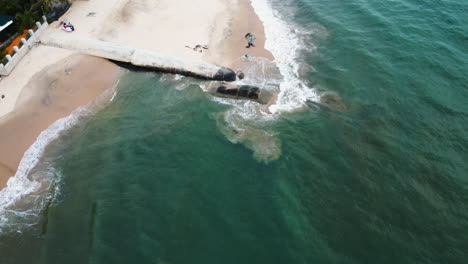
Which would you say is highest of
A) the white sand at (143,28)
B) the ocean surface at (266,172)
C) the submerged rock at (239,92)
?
the white sand at (143,28)

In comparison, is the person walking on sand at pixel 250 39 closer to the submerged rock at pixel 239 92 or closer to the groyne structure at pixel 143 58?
the groyne structure at pixel 143 58

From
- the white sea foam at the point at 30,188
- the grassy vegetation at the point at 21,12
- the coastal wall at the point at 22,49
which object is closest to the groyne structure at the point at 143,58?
the coastal wall at the point at 22,49

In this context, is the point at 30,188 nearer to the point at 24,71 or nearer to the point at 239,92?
the point at 24,71

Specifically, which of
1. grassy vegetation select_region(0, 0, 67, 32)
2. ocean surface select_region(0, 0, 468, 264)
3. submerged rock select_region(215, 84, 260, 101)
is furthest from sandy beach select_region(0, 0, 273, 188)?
submerged rock select_region(215, 84, 260, 101)

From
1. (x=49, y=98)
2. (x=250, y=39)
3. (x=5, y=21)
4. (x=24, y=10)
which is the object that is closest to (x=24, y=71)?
(x=49, y=98)

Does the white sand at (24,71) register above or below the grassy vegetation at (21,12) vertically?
below

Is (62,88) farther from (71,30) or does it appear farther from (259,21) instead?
(259,21)

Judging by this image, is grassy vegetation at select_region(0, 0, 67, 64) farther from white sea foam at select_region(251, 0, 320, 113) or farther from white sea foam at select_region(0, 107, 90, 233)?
white sea foam at select_region(251, 0, 320, 113)
